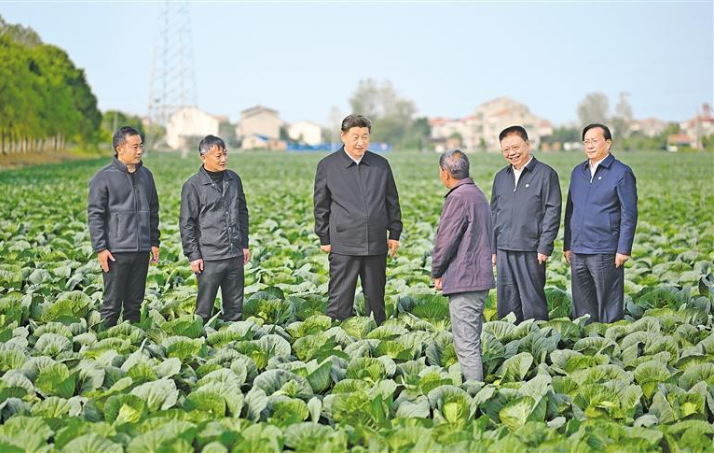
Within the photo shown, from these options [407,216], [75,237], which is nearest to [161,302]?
[75,237]

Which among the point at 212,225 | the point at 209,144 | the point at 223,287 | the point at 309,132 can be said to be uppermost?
the point at 309,132

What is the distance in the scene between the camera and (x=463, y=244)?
15.6 ft

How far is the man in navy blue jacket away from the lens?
19.6ft

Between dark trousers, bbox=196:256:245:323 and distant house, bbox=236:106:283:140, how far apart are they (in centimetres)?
13548

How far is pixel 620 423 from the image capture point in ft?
14.7

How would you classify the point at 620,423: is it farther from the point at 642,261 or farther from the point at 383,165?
the point at 642,261

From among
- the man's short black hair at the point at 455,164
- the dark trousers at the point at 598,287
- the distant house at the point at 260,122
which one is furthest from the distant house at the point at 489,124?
the man's short black hair at the point at 455,164

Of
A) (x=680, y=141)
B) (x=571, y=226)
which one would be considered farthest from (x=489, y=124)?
(x=571, y=226)

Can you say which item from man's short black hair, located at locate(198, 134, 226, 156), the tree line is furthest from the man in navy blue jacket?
the tree line

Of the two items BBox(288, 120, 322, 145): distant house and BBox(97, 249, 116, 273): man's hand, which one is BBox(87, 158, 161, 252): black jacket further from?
BBox(288, 120, 322, 145): distant house

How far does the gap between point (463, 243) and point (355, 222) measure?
4.31 ft

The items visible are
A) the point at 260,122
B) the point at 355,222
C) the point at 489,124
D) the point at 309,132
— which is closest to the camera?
the point at 355,222

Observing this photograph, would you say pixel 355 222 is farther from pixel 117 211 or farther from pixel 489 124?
pixel 489 124

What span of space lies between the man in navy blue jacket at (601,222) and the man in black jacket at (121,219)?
10.1 ft
